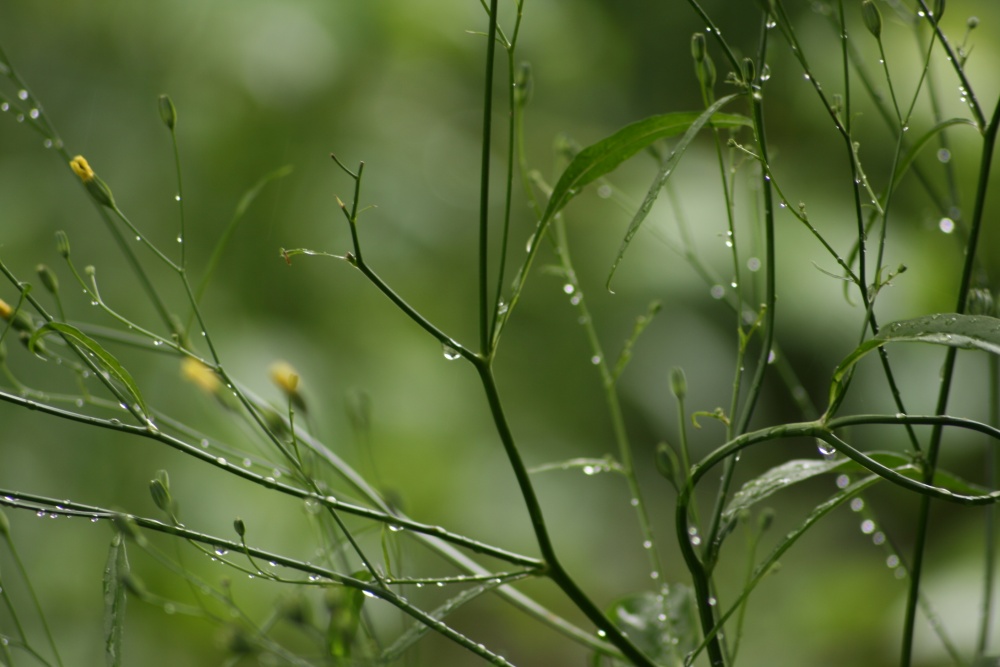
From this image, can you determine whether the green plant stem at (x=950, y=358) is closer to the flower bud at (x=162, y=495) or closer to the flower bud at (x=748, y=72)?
the flower bud at (x=748, y=72)

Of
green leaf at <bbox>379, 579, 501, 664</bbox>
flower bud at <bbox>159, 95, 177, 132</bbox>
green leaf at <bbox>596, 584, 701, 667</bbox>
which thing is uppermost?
flower bud at <bbox>159, 95, 177, 132</bbox>

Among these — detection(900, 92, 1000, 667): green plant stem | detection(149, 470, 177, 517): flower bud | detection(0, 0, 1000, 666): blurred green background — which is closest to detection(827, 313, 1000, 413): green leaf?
detection(900, 92, 1000, 667): green plant stem

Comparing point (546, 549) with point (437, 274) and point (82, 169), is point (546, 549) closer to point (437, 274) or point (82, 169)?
point (82, 169)

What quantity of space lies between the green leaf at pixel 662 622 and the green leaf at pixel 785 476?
2.5 inches

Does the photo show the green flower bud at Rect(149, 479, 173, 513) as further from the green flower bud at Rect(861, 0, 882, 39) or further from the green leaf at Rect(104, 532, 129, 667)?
the green flower bud at Rect(861, 0, 882, 39)

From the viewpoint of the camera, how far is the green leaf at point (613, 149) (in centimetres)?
21

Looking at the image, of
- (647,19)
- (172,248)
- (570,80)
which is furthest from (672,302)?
(172,248)

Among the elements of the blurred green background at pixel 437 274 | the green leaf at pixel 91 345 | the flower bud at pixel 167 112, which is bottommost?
the green leaf at pixel 91 345

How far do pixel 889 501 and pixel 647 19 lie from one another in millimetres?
722

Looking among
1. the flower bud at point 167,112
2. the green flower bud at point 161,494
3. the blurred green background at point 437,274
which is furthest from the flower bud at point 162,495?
the blurred green background at point 437,274

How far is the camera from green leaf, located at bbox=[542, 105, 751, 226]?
0.21 m

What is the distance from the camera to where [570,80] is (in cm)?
121

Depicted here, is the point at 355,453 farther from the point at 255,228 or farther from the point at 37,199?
the point at 37,199

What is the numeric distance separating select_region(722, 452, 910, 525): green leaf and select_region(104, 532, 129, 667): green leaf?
5.1 inches
